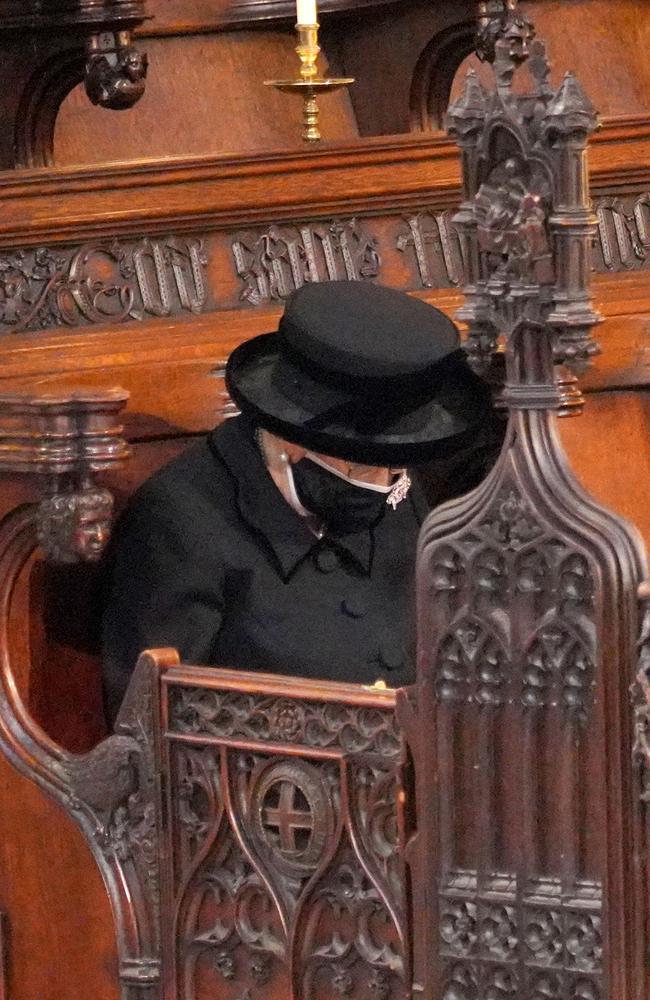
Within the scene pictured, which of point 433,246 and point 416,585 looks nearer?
point 416,585

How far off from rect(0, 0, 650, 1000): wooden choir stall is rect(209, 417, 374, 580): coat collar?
21 centimetres

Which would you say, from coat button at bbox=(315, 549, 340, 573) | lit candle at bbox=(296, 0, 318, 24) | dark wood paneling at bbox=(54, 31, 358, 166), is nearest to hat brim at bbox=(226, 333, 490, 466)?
coat button at bbox=(315, 549, 340, 573)

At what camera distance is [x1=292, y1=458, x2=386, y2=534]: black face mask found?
3.63 metres

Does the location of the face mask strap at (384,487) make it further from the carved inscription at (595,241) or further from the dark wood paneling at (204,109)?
the dark wood paneling at (204,109)

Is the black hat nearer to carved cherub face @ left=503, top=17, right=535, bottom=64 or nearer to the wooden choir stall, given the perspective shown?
the wooden choir stall

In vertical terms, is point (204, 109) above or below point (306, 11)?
above

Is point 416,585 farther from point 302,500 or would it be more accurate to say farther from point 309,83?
point 309,83

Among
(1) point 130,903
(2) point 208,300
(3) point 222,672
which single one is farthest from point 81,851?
(2) point 208,300

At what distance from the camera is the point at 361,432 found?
3.54 metres

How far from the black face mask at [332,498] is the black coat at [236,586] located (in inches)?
1.3

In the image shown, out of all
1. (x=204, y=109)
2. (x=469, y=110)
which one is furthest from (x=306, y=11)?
(x=469, y=110)

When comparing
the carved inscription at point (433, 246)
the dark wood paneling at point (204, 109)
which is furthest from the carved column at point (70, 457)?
the dark wood paneling at point (204, 109)

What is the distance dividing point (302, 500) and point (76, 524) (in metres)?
0.44

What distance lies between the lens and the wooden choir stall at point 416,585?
279cm
